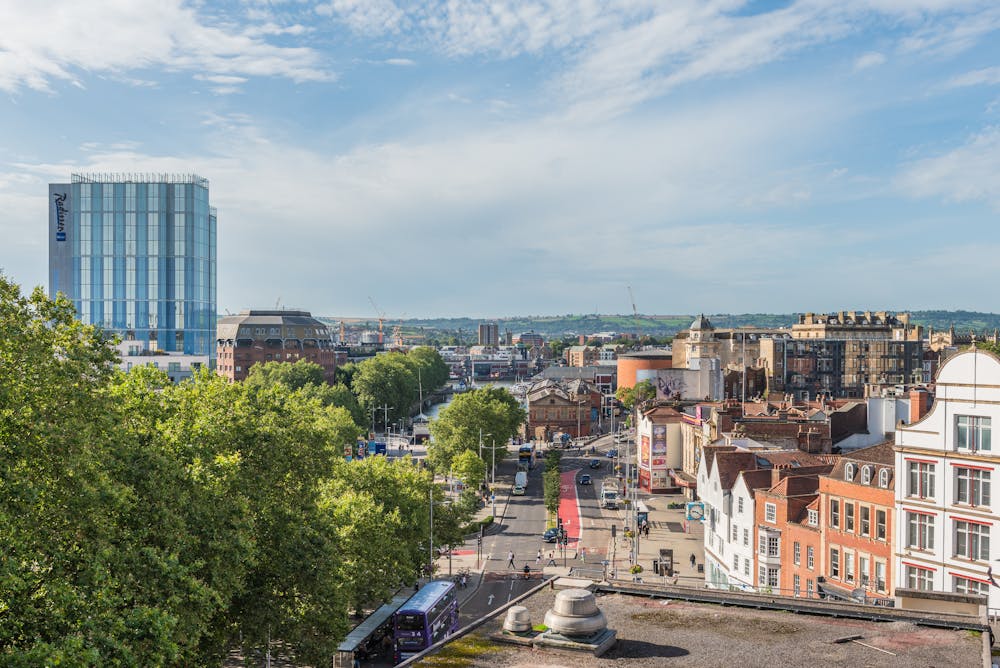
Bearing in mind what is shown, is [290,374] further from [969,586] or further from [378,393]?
[969,586]

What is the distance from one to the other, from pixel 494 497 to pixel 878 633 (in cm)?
9332

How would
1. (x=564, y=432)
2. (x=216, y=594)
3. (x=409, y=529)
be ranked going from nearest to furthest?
(x=216, y=594)
(x=409, y=529)
(x=564, y=432)

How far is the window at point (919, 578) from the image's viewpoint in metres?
45.5

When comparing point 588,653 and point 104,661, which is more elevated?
point 588,653

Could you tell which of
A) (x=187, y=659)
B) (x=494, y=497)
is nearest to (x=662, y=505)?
(x=494, y=497)

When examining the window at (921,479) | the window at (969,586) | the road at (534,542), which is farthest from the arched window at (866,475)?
the road at (534,542)

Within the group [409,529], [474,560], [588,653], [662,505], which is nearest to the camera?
[588,653]

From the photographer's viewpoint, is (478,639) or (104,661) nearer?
(478,639)

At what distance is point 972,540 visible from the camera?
43.7 m

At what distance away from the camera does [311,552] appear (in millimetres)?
40500

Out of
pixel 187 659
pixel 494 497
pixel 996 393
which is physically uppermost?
pixel 996 393

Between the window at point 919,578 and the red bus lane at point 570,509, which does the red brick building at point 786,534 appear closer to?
the window at point 919,578

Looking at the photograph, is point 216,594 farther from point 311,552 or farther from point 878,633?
point 878,633

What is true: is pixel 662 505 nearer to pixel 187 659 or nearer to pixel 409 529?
pixel 409 529
